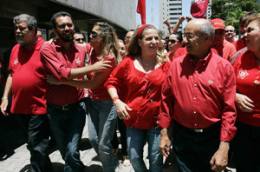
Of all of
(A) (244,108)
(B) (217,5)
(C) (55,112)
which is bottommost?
(B) (217,5)

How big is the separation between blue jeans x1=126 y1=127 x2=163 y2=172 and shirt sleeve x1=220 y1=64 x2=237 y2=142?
932 mm

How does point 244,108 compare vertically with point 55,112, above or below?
above

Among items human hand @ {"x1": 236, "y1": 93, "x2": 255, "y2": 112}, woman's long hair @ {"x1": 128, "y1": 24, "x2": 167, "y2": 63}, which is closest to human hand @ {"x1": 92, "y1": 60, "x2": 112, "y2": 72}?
woman's long hair @ {"x1": 128, "y1": 24, "x2": 167, "y2": 63}

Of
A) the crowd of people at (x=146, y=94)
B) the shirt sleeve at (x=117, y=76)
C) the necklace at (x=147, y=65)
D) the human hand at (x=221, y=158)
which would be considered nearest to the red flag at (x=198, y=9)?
the crowd of people at (x=146, y=94)

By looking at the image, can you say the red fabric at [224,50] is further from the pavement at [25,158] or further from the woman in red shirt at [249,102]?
the pavement at [25,158]

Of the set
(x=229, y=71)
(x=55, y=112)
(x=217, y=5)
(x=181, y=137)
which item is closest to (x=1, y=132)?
(x=55, y=112)

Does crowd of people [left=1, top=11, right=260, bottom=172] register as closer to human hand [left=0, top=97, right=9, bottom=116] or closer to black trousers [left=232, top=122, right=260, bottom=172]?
black trousers [left=232, top=122, right=260, bottom=172]

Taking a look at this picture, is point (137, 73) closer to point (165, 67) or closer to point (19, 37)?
point (165, 67)

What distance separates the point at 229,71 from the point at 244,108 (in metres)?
0.40

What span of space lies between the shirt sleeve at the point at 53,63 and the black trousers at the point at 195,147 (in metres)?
1.43

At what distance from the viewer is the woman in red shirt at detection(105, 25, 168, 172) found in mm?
3865

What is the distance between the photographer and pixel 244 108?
3.28 m

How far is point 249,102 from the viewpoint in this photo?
3279mm

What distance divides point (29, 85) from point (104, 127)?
1047mm
